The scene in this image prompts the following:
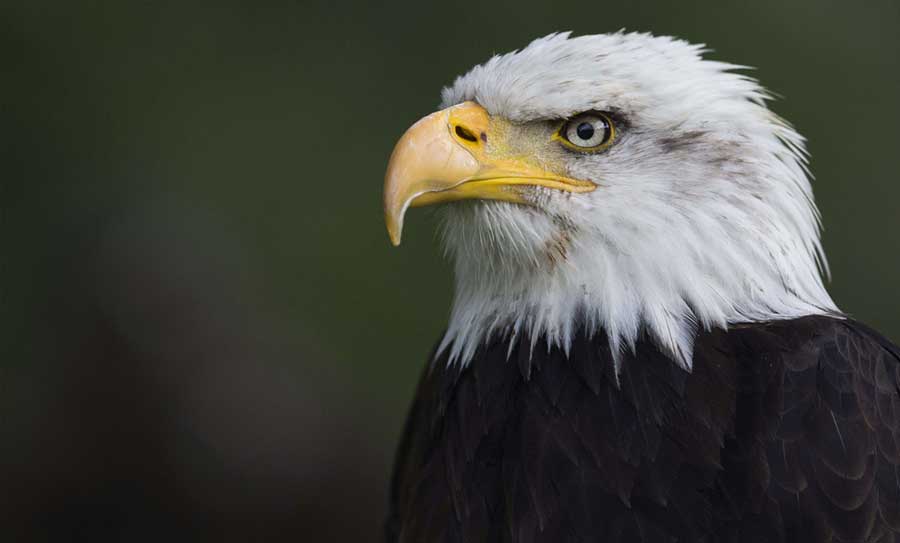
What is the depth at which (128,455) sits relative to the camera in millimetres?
5418

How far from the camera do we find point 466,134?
111 inches

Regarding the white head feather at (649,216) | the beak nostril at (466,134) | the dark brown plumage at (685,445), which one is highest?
the beak nostril at (466,134)

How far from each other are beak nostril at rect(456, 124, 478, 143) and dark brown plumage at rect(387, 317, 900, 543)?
0.49 m

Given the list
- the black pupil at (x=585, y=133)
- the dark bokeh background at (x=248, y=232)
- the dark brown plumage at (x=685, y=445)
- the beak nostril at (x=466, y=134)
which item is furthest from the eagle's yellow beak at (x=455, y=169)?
the dark bokeh background at (x=248, y=232)

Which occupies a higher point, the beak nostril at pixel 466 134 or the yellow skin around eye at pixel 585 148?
the beak nostril at pixel 466 134

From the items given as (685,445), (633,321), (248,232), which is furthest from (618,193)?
(248,232)

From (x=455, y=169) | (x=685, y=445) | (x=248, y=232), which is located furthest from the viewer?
(x=248, y=232)

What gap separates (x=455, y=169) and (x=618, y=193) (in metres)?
0.38

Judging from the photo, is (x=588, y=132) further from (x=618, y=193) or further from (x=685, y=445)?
(x=685, y=445)

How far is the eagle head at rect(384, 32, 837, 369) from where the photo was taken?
2730 millimetres

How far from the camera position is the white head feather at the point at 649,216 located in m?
2.73

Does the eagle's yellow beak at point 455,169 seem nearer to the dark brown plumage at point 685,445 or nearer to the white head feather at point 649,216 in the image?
the white head feather at point 649,216

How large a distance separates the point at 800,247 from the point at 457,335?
2.80 feet

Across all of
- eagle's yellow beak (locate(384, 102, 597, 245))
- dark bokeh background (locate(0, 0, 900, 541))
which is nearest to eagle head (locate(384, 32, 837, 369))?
eagle's yellow beak (locate(384, 102, 597, 245))
